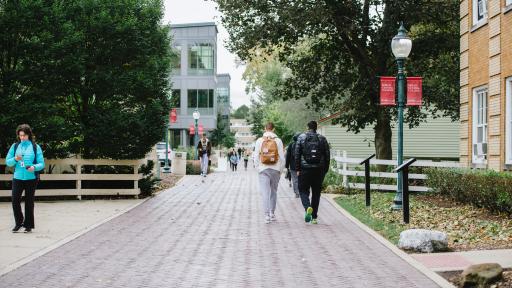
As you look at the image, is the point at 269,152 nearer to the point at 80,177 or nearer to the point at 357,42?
the point at 80,177

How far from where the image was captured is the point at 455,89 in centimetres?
2406

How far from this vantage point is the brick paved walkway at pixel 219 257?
276 inches

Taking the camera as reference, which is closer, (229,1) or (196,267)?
(196,267)

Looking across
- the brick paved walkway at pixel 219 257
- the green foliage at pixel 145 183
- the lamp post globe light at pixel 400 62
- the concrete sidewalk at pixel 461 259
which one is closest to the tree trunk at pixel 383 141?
the green foliage at pixel 145 183

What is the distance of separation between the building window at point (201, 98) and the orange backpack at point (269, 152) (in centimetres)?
5270

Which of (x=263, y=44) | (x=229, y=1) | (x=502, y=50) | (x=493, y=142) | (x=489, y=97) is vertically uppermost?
(x=229, y=1)

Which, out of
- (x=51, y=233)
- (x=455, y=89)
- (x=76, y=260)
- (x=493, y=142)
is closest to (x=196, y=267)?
(x=76, y=260)

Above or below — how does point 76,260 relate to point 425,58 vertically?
below

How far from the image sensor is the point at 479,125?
16.1m

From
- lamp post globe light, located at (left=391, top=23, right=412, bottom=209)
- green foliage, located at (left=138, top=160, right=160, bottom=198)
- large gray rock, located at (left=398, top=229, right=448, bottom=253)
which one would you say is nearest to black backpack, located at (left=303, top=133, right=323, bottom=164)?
lamp post globe light, located at (left=391, top=23, right=412, bottom=209)

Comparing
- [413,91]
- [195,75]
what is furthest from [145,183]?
[195,75]

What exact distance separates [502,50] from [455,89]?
32.4ft

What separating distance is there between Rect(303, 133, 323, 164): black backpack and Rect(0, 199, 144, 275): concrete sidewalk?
4.02 m

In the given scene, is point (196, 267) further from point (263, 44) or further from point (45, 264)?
point (263, 44)
